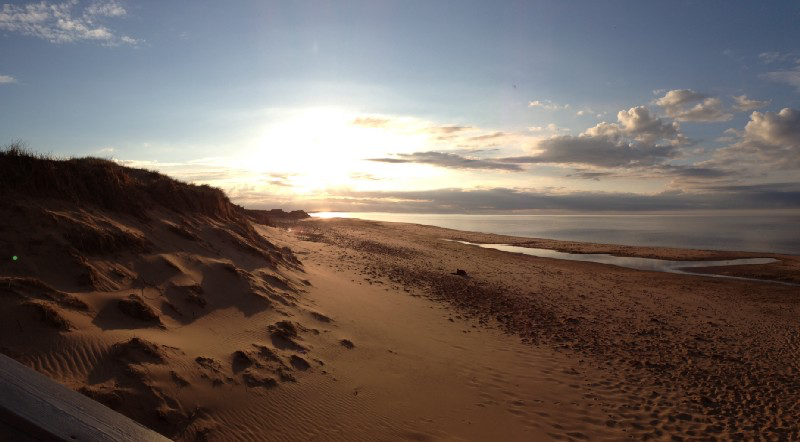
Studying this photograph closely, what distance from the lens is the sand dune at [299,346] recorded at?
5.26 meters

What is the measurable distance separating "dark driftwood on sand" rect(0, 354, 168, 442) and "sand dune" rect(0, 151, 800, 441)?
2885 mm

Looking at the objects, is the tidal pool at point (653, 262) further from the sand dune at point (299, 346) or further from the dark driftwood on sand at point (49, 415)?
the dark driftwood on sand at point (49, 415)

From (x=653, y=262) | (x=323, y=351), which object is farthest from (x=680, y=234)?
(x=323, y=351)

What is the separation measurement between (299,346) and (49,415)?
238 inches

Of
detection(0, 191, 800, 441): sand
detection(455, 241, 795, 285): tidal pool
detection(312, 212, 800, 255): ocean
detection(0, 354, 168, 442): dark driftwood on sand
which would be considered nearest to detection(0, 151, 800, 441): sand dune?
detection(0, 191, 800, 441): sand

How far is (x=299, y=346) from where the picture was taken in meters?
7.68

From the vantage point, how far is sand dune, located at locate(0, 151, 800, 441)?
526 centimetres

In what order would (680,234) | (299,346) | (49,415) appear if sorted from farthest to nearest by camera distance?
(680,234), (299,346), (49,415)

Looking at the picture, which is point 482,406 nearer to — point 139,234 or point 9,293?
point 9,293

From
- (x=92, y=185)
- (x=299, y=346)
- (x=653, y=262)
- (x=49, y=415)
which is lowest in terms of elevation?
(x=653, y=262)

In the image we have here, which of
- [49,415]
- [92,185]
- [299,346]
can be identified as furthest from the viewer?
[92,185]

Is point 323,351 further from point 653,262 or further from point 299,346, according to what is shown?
point 653,262

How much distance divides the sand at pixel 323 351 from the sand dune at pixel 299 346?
0.04 meters

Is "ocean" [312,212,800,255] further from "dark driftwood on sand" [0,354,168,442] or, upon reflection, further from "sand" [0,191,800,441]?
"dark driftwood on sand" [0,354,168,442]
